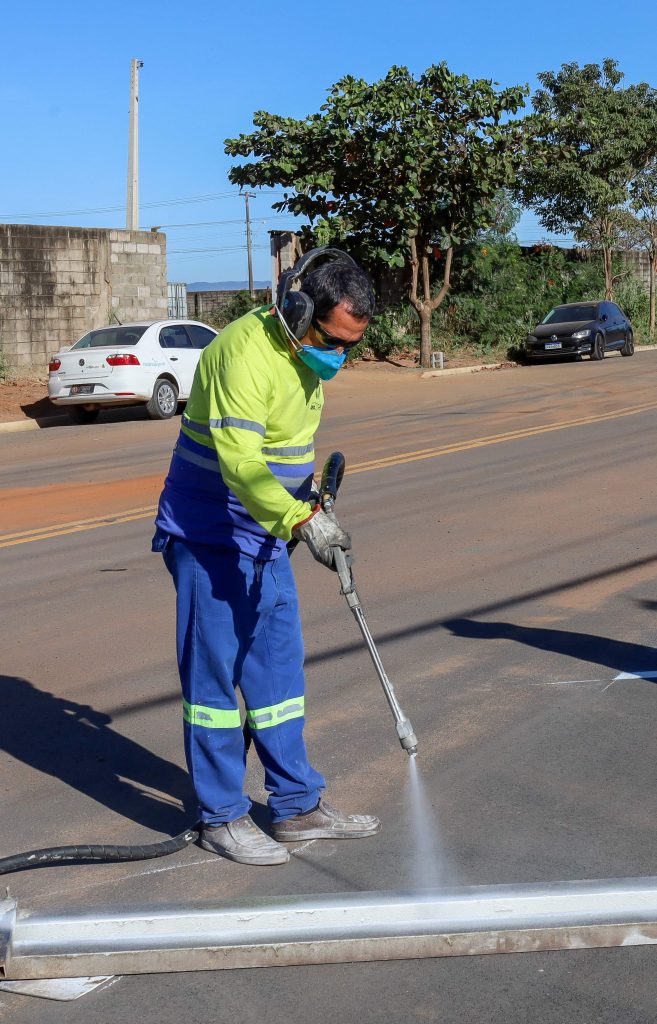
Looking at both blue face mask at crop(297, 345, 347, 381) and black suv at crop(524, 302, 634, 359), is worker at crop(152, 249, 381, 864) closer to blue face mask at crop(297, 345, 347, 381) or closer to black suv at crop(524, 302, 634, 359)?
blue face mask at crop(297, 345, 347, 381)

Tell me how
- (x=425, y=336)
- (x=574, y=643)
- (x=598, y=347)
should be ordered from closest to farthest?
1. (x=574, y=643)
2. (x=425, y=336)
3. (x=598, y=347)

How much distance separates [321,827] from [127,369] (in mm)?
15576

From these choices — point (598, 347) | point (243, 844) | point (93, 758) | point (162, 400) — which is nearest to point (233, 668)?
point (243, 844)

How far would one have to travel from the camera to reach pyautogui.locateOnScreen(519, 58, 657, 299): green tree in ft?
114

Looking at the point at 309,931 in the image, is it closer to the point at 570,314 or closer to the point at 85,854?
the point at 85,854

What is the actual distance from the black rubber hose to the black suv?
27.8 meters

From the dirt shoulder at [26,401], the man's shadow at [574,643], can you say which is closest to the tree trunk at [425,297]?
the dirt shoulder at [26,401]

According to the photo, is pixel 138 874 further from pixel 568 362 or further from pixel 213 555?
pixel 568 362

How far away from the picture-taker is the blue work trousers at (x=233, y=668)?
13.3ft

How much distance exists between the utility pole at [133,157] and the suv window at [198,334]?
463 inches

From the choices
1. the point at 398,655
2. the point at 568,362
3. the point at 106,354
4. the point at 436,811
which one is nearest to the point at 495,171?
the point at 568,362

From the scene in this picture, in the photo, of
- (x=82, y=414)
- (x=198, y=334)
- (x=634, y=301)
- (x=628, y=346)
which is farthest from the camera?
(x=634, y=301)

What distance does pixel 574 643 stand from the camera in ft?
22.2

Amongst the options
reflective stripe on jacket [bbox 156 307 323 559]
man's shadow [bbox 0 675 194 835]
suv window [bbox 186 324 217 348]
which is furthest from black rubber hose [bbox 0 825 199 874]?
suv window [bbox 186 324 217 348]
